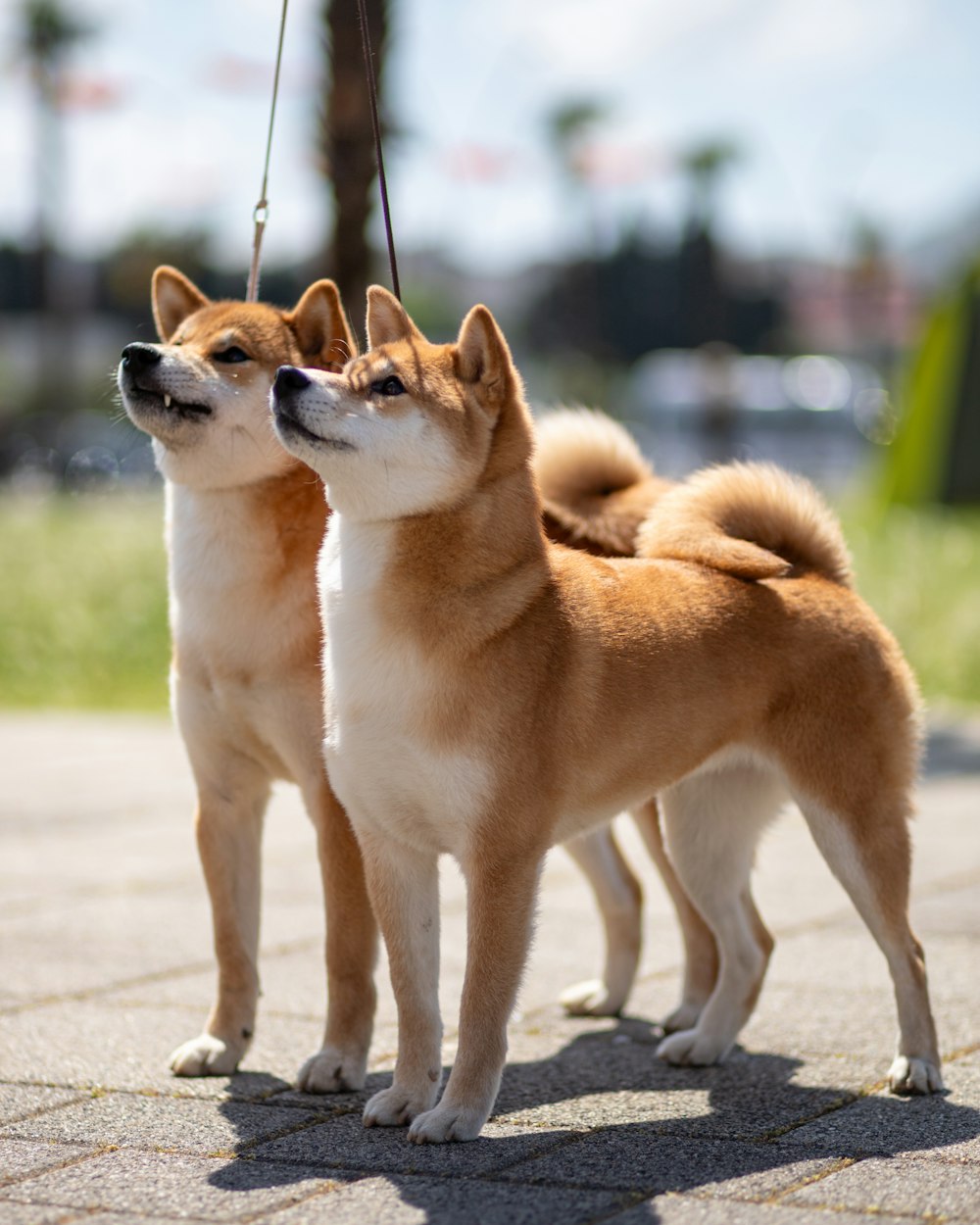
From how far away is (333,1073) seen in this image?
14.1ft

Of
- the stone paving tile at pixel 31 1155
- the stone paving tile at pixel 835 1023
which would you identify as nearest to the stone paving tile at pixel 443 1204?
the stone paving tile at pixel 31 1155

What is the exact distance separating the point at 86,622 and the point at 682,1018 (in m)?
10.4

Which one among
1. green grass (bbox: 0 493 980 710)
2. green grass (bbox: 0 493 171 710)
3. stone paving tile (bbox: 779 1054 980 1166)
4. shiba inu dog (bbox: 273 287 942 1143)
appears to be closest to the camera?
stone paving tile (bbox: 779 1054 980 1166)

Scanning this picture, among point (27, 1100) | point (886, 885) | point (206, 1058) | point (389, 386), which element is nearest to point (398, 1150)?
point (206, 1058)

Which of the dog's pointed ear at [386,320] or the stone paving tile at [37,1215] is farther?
the dog's pointed ear at [386,320]

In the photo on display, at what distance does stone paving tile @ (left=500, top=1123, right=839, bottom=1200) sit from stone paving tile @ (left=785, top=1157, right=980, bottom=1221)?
2.9 inches

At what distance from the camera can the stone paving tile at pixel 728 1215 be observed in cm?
326

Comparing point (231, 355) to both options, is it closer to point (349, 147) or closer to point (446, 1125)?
point (446, 1125)

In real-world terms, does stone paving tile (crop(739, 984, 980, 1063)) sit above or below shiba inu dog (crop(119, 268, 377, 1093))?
below

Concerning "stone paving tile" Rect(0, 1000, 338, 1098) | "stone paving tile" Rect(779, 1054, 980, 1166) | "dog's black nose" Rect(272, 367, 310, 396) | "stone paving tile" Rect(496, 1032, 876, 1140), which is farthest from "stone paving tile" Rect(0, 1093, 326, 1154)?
"dog's black nose" Rect(272, 367, 310, 396)

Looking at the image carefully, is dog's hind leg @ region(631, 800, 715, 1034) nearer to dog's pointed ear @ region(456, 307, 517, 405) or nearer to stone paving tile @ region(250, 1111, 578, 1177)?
stone paving tile @ region(250, 1111, 578, 1177)

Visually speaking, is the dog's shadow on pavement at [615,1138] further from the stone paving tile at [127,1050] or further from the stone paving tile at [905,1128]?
the stone paving tile at [127,1050]

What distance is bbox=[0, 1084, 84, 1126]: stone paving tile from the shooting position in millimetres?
4047

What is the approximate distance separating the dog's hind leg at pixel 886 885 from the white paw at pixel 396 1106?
1240 mm
